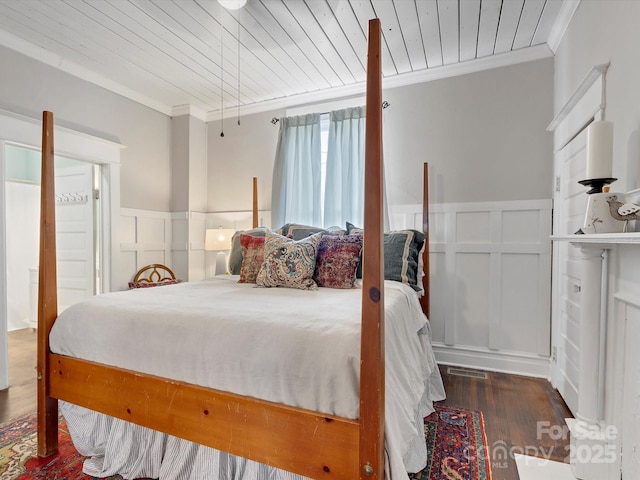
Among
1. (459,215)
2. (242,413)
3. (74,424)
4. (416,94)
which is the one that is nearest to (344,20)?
(416,94)

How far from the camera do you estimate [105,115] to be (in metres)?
3.13

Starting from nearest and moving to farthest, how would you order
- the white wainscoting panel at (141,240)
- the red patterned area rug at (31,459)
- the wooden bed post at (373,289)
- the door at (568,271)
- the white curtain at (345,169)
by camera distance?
the wooden bed post at (373,289), the red patterned area rug at (31,459), the door at (568,271), the white curtain at (345,169), the white wainscoting panel at (141,240)

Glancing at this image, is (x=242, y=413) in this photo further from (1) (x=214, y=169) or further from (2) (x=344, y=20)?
(1) (x=214, y=169)

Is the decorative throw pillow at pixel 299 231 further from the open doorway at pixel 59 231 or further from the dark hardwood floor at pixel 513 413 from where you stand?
the open doorway at pixel 59 231

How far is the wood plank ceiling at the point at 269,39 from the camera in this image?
7.11ft

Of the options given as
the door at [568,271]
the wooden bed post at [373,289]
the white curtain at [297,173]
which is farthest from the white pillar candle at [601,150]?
the white curtain at [297,173]

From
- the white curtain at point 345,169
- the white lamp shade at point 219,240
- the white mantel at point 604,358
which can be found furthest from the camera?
the white lamp shade at point 219,240

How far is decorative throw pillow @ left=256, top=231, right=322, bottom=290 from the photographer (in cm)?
207

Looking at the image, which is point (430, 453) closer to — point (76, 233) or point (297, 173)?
point (297, 173)

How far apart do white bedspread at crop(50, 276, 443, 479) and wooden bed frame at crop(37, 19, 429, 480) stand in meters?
0.05

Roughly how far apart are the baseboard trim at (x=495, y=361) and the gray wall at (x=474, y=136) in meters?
1.27

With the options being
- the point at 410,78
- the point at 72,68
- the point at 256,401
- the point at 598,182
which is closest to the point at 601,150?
the point at 598,182

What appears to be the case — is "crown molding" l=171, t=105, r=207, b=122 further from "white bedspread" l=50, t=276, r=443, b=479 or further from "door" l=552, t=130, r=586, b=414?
"door" l=552, t=130, r=586, b=414

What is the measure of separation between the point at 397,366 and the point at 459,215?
1.90 meters
